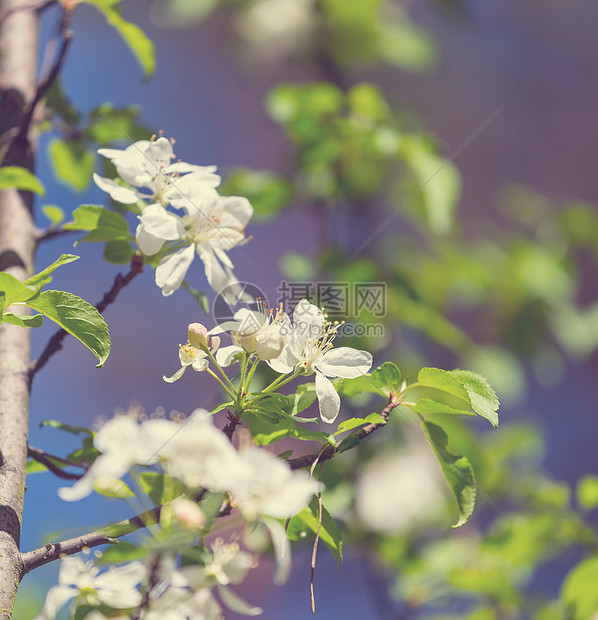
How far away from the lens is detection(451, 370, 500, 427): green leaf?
445 mm

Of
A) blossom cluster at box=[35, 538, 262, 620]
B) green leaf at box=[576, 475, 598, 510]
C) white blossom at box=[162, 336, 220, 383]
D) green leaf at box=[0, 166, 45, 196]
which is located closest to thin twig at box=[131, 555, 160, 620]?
blossom cluster at box=[35, 538, 262, 620]

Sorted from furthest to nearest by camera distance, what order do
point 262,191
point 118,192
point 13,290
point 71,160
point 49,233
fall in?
point 262,191 → point 71,160 → point 49,233 → point 118,192 → point 13,290

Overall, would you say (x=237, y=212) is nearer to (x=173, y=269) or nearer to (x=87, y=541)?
(x=173, y=269)

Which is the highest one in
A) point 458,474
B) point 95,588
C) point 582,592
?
point 458,474

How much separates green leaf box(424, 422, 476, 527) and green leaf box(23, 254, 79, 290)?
305 millimetres

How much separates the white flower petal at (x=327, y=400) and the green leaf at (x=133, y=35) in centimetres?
46

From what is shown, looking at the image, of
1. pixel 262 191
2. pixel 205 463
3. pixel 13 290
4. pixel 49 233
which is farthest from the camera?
pixel 262 191

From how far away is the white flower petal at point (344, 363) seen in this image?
483mm

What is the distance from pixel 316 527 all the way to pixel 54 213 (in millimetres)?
408

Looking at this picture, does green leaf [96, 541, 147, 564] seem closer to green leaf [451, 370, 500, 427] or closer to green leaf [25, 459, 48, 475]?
green leaf [25, 459, 48, 475]

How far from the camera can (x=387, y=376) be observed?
50cm

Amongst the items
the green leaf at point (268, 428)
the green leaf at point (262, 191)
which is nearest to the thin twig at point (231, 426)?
the green leaf at point (268, 428)

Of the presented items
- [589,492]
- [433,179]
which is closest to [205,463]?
[589,492]

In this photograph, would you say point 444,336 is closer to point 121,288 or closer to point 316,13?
point 121,288
